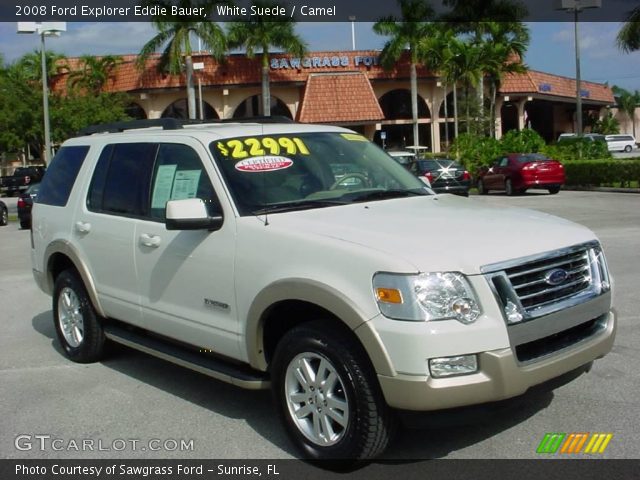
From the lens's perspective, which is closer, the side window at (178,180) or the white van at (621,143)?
the side window at (178,180)

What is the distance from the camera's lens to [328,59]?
4838 centimetres

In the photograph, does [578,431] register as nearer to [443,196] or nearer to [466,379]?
[466,379]

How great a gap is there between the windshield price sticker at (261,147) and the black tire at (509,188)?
74.5 feet

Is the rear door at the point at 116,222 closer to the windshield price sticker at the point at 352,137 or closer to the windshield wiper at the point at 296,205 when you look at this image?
the windshield wiper at the point at 296,205

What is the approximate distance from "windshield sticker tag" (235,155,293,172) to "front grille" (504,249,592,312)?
183 cm

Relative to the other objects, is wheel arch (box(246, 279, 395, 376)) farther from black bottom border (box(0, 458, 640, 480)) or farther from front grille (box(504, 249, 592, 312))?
front grille (box(504, 249, 592, 312))

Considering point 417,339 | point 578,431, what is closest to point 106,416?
point 417,339

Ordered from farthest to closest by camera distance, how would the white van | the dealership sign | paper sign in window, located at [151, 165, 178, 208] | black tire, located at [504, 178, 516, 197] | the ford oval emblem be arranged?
the white van
the dealership sign
black tire, located at [504, 178, 516, 197]
paper sign in window, located at [151, 165, 178, 208]
the ford oval emblem

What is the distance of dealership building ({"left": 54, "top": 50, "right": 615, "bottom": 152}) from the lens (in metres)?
47.4

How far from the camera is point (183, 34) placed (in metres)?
39.4

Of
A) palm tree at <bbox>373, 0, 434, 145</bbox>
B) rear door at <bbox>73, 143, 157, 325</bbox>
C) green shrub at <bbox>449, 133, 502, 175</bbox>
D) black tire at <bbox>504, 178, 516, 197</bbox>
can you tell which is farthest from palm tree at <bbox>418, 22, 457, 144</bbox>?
rear door at <bbox>73, 143, 157, 325</bbox>

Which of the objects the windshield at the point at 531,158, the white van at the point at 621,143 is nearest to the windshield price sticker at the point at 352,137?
the windshield at the point at 531,158

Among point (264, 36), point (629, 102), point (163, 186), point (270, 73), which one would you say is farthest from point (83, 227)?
point (629, 102)

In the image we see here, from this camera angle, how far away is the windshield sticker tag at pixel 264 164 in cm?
502
